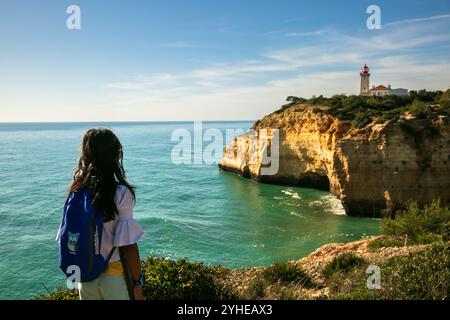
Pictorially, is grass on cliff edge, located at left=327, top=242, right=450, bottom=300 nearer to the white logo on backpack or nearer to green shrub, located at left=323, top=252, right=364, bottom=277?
green shrub, located at left=323, top=252, right=364, bottom=277

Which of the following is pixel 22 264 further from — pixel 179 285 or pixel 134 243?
pixel 134 243

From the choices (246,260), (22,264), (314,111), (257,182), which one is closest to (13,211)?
(22,264)

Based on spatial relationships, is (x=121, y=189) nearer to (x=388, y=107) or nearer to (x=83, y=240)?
(x=83, y=240)

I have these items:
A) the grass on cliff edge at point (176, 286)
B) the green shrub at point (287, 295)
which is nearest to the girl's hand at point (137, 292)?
the grass on cliff edge at point (176, 286)

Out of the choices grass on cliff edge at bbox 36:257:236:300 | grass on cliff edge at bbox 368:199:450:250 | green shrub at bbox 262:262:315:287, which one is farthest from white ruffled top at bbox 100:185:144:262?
grass on cliff edge at bbox 368:199:450:250

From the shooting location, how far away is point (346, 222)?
23406 millimetres

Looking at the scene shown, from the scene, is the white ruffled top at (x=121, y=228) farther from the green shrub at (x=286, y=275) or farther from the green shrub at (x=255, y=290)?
the green shrub at (x=286, y=275)

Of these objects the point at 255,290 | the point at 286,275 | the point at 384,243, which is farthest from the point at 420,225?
the point at 255,290

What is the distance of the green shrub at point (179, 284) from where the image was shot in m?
6.62

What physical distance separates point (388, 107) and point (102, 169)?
105 feet

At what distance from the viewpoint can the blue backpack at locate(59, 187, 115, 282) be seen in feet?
9.95

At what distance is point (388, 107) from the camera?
31188mm

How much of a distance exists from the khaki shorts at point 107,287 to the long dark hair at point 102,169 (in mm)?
537
